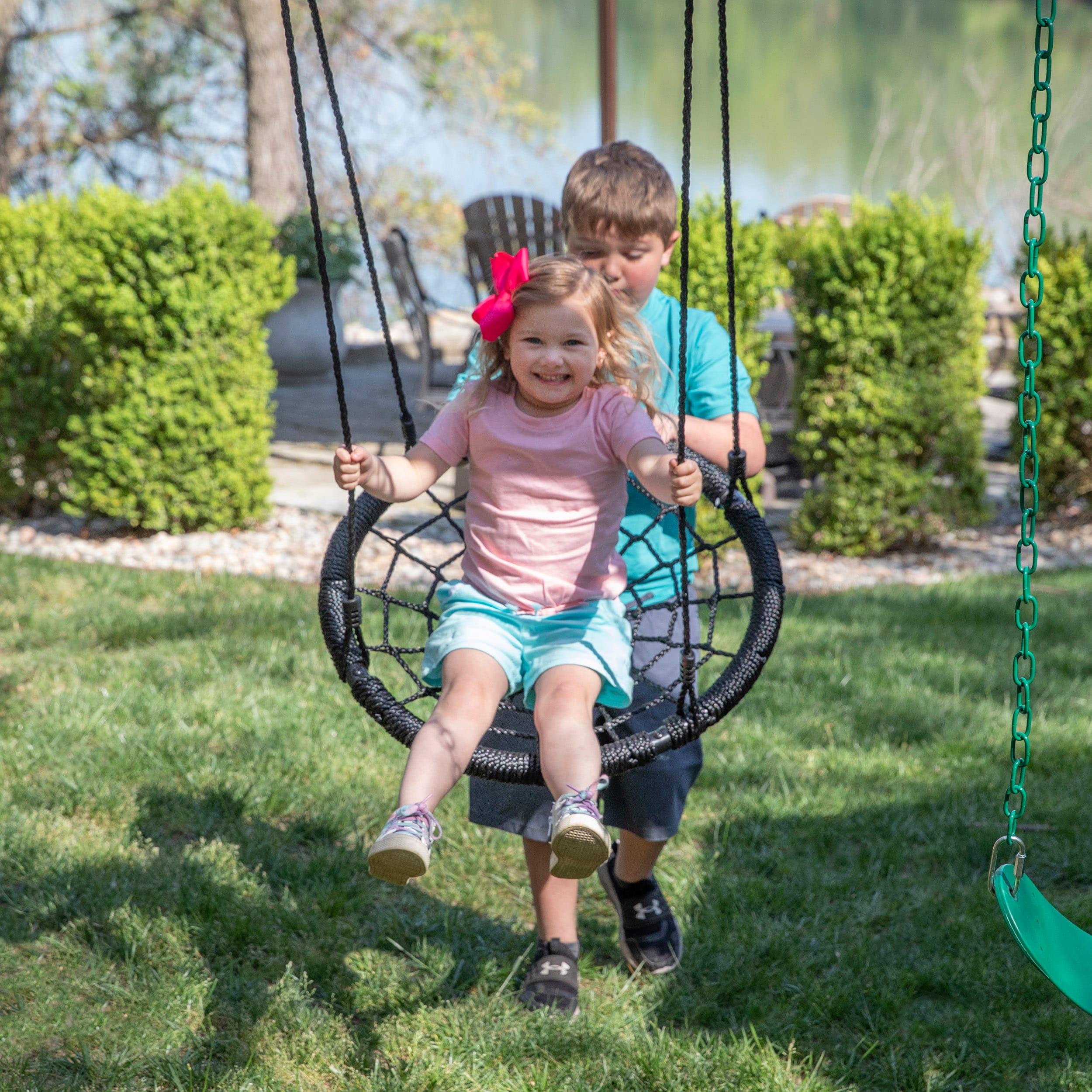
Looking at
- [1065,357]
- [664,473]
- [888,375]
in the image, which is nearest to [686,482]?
[664,473]

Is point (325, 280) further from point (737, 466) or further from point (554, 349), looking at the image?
point (737, 466)

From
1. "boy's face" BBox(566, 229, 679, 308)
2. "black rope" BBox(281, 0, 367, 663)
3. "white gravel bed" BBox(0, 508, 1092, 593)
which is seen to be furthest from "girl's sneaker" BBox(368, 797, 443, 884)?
"white gravel bed" BBox(0, 508, 1092, 593)

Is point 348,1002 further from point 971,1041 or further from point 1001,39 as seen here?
point 1001,39

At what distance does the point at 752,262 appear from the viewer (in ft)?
16.1

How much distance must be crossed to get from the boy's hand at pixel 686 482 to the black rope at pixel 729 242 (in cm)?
18

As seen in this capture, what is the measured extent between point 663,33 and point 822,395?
27979mm

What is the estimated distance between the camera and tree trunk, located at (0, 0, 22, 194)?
32.6 ft

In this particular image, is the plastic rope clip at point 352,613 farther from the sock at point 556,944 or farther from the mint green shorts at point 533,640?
the sock at point 556,944

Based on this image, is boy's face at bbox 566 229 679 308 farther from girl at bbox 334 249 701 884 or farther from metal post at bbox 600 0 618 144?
metal post at bbox 600 0 618 144

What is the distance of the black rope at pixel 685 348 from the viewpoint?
5.10 ft

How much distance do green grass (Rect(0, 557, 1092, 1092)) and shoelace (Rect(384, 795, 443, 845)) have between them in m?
0.49

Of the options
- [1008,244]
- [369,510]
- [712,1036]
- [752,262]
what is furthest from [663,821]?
[1008,244]

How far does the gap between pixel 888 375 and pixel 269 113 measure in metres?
6.34

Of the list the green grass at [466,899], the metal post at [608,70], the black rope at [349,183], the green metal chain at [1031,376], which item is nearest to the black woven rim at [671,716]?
the black rope at [349,183]
